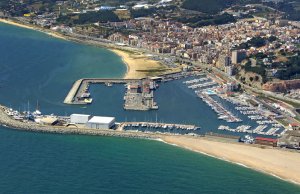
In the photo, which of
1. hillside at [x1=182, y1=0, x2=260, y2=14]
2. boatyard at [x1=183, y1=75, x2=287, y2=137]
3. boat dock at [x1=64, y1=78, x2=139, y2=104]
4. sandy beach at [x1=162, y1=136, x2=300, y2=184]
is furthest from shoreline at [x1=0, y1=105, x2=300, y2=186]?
hillside at [x1=182, y1=0, x2=260, y2=14]

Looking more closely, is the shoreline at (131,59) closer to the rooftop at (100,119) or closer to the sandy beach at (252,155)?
the rooftop at (100,119)

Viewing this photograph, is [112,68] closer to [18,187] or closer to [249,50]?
[249,50]

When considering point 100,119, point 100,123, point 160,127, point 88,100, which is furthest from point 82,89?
point 160,127

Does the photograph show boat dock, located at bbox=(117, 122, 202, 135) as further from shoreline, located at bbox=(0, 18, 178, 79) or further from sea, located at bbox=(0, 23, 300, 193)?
shoreline, located at bbox=(0, 18, 178, 79)

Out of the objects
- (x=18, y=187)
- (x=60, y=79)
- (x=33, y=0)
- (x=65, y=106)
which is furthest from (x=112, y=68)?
(x=33, y=0)

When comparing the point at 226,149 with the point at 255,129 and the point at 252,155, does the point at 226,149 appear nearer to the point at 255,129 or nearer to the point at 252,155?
the point at 252,155
